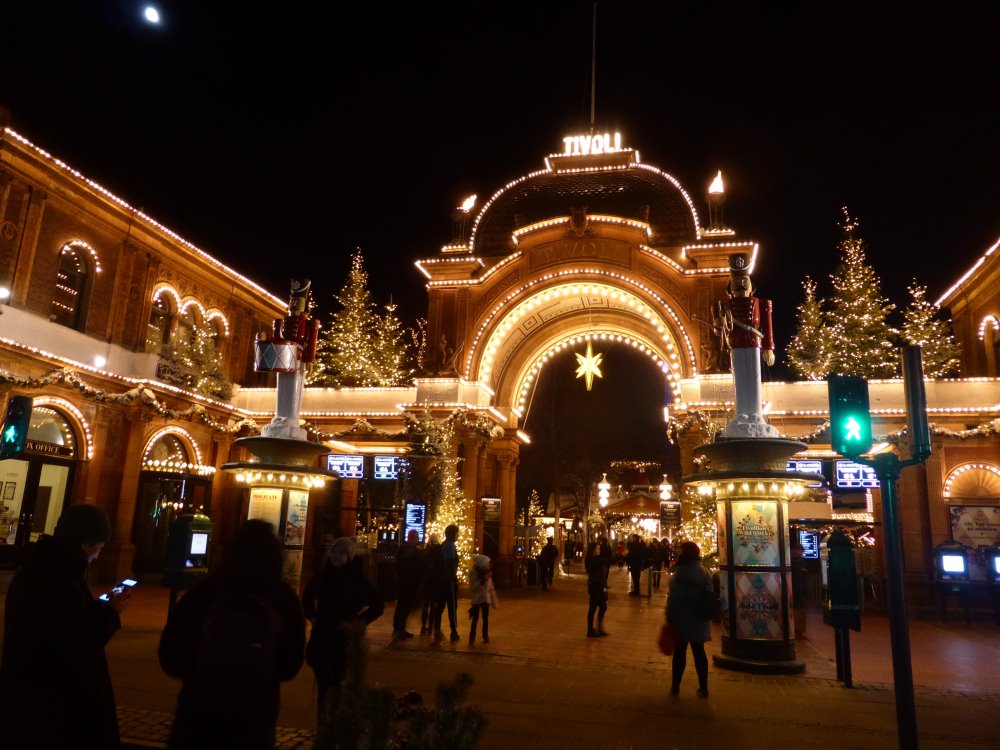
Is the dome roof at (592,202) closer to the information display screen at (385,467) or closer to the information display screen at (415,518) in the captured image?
the information display screen at (385,467)

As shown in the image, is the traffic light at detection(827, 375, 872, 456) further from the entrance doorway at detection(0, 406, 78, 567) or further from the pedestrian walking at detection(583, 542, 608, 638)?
the entrance doorway at detection(0, 406, 78, 567)

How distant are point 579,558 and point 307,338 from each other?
35221 millimetres

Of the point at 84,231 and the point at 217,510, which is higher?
the point at 84,231

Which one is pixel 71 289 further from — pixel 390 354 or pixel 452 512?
pixel 390 354

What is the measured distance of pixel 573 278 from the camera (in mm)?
22422

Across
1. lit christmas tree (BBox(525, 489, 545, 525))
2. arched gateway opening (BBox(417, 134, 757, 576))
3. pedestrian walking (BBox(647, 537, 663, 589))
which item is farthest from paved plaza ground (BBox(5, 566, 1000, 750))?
lit christmas tree (BBox(525, 489, 545, 525))

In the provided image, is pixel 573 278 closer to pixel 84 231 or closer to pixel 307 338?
pixel 307 338

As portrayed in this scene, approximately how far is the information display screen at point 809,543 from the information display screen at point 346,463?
47.5 ft

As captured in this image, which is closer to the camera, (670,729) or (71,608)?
(71,608)

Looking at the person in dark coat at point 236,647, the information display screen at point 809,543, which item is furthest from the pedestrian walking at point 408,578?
the information display screen at point 809,543

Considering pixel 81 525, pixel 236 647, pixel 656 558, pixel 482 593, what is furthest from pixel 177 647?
pixel 656 558

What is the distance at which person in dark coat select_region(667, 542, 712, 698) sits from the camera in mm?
8492

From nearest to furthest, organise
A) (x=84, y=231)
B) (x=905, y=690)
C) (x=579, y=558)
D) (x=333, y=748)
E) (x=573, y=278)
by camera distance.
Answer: (x=333, y=748) → (x=905, y=690) → (x=84, y=231) → (x=573, y=278) → (x=579, y=558)

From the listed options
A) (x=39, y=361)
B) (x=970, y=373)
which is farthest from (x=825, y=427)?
(x=39, y=361)
